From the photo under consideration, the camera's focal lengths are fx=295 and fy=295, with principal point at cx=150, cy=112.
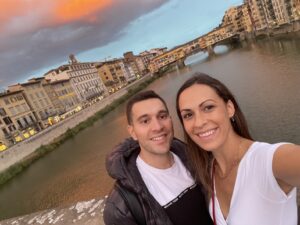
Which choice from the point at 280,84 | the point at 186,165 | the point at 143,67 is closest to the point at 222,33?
the point at 143,67

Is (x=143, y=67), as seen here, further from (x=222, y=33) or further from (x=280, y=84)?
(x=280, y=84)

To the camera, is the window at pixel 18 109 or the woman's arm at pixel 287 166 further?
the window at pixel 18 109

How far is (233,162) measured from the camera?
156cm

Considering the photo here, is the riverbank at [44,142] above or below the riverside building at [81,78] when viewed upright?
below

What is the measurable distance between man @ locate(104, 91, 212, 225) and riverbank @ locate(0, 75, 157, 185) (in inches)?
896

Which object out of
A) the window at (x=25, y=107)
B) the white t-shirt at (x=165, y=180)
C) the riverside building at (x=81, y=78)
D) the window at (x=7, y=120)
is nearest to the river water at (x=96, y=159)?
the white t-shirt at (x=165, y=180)

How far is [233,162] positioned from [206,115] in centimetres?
28

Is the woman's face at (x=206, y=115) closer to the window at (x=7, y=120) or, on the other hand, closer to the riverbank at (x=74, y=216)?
the riverbank at (x=74, y=216)

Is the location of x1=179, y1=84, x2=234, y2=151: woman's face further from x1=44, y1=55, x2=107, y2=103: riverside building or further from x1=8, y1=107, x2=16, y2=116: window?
x1=44, y1=55, x2=107, y2=103: riverside building

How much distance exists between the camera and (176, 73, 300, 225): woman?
4.08ft

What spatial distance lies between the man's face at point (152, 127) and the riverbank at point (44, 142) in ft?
74.7

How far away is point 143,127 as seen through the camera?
1974 millimetres

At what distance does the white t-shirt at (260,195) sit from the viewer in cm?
126

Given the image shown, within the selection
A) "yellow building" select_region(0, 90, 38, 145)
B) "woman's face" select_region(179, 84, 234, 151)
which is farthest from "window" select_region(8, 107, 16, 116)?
"woman's face" select_region(179, 84, 234, 151)
